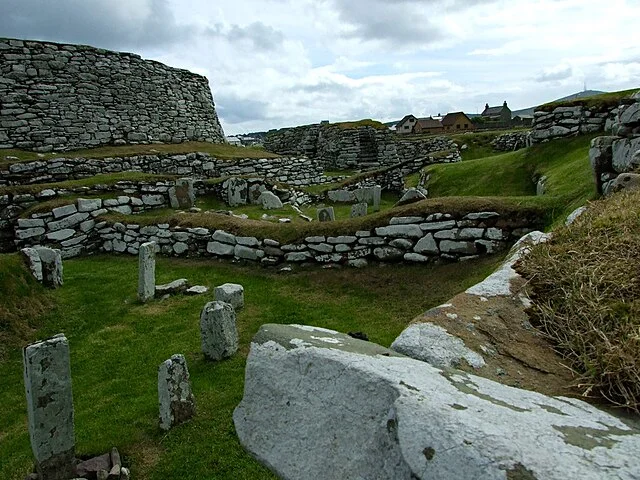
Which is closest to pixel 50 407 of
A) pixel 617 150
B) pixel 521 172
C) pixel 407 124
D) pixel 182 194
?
pixel 617 150

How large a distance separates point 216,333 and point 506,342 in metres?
5.15

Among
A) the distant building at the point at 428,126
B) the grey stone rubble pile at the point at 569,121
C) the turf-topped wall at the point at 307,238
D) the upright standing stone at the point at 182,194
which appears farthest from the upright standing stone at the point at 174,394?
the distant building at the point at 428,126

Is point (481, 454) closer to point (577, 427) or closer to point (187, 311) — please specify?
point (577, 427)

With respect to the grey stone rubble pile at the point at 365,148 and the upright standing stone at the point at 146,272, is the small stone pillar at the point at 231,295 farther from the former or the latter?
the grey stone rubble pile at the point at 365,148

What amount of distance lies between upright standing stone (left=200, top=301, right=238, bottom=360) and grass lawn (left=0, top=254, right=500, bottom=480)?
0.16 meters

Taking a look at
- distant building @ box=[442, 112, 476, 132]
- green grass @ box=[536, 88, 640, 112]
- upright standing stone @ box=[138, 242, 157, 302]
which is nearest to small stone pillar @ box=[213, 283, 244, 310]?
upright standing stone @ box=[138, 242, 157, 302]

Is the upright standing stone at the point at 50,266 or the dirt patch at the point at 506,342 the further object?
the upright standing stone at the point at 50,266

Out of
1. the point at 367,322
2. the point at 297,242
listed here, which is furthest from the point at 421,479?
the point at 297,242

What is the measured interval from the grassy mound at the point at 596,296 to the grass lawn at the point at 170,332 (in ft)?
11.0

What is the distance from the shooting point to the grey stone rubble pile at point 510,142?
983 inches

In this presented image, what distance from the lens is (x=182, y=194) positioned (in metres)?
17.7

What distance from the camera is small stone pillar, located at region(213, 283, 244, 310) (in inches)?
363

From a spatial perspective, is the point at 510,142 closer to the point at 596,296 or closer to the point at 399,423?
the point at 596,296

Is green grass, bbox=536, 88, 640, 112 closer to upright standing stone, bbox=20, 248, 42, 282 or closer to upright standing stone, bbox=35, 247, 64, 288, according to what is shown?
upright standing stone, bbox=35, 247, 64, 288
